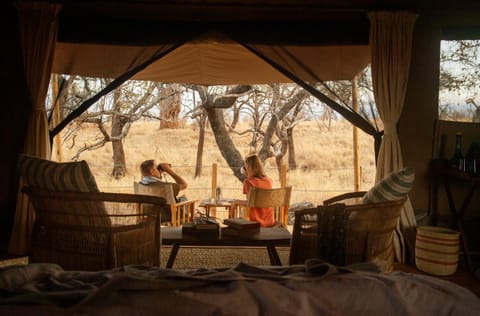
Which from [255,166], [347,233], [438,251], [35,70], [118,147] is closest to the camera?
[347,233]

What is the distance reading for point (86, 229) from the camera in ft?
7.06

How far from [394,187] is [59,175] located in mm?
1928

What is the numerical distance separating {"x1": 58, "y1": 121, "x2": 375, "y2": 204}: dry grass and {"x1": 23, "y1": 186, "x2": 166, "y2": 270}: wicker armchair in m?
5.48

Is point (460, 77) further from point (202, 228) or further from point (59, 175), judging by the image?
point (59, 175)

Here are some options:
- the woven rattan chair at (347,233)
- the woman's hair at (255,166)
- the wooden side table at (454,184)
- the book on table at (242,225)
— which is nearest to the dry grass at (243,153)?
the woman's hair at (255,166)

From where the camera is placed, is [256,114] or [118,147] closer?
[118,147]

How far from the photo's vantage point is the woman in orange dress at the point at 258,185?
157 inches

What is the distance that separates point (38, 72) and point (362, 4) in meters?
3.16

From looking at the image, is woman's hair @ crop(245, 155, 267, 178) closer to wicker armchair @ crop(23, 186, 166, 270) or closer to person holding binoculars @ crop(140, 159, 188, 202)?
person holding binoculars @ crop(140, 159, 188, 202)

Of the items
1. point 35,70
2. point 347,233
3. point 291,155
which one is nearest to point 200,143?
point 291,155

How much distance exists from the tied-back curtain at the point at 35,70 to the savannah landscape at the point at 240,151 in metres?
4.15

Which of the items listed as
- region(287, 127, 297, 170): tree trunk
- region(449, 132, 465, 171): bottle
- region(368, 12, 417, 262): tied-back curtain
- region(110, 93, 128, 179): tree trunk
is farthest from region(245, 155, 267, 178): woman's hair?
region(110, 93, 128, 179): tree trunk

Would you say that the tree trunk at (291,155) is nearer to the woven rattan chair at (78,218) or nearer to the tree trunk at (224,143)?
the tree trunk at (224,143)

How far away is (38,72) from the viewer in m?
3.57
